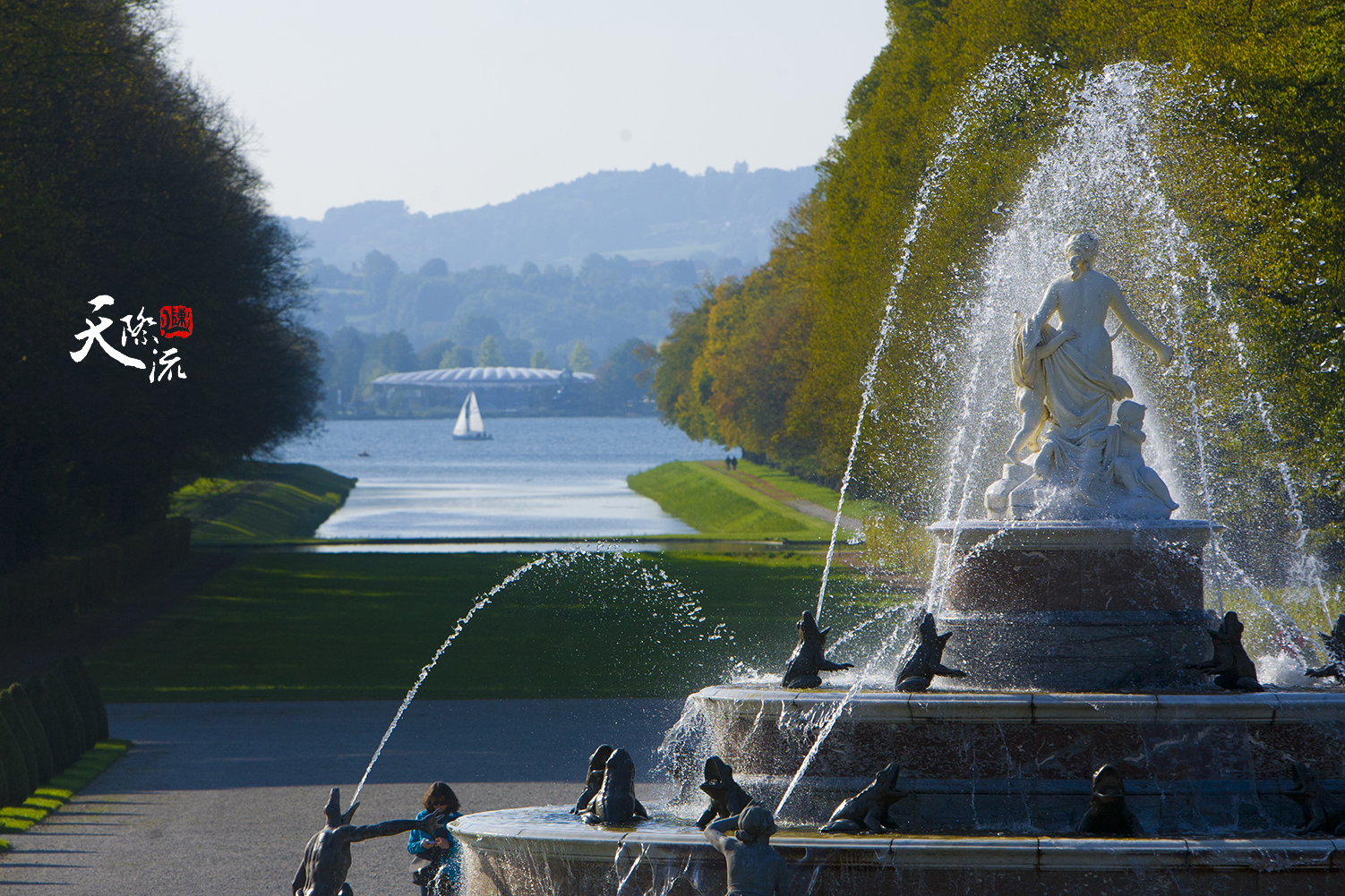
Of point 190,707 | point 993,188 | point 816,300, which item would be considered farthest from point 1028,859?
point 816,300

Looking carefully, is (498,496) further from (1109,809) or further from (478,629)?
(1109,809)

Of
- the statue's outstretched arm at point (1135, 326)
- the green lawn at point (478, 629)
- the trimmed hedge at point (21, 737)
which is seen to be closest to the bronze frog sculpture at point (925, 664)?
the statue's outstretched arm at point (1135, 326)

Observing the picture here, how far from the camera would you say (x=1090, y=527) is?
1210cm

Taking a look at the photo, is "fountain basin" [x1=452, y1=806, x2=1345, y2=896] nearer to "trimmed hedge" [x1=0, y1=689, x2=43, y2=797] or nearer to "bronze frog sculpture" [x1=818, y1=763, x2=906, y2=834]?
"bronze frog sculpture" [x1=818, y1=763, x2=906, y2=834]

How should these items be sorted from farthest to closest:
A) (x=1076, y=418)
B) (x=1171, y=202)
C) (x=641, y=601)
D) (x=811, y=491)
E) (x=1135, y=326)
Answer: (x=811, y=491), (x=641, y=601), (x=1171, y=202), (x=1135, y=326), (x=1076, y=418)

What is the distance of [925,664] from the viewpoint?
37.2ft

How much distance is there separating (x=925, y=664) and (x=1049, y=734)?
1132 mm

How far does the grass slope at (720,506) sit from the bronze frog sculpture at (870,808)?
4134 centimetres

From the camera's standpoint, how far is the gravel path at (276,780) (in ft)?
44.1

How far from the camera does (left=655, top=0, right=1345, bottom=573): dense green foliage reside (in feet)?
83.9

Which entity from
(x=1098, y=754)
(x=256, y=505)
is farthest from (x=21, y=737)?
(x=256, y=505)

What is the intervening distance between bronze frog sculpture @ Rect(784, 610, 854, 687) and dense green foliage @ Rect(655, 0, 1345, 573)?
16137 mm

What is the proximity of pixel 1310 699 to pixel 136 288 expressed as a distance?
27606 mm

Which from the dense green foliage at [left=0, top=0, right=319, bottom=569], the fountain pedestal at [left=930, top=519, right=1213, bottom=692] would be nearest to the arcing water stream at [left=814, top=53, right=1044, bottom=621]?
the dense green foliage at [left=0, top=0, right=319, bottom=569]
